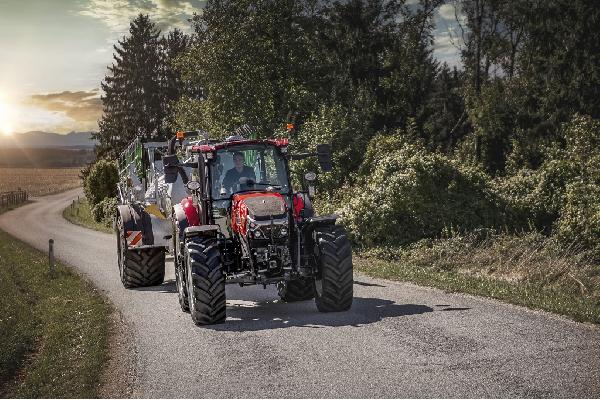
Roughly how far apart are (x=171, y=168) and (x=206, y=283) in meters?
3.40

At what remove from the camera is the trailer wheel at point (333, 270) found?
1223 cm

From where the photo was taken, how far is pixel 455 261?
63.8ft

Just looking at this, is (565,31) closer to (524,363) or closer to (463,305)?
(463,305)

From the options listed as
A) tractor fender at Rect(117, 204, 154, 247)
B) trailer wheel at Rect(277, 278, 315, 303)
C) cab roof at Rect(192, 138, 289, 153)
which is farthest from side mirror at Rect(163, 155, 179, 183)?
tractor fender at Rect(117, 204, 154, 247)

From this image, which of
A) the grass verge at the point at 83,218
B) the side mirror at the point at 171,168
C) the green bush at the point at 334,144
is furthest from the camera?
the grass verge at the point at 83,218

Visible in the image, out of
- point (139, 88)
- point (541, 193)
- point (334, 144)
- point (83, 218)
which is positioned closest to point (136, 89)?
point (139, 88)

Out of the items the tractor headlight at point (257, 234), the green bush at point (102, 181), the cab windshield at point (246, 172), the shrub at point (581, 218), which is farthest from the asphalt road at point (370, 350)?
the green bush at point (102, 181)

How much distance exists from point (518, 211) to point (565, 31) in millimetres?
19947

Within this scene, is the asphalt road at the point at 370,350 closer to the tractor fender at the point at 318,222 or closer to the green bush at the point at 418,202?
the tractor fender at the point at 318,222

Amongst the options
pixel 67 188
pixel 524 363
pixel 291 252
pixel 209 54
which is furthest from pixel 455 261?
pixel 67 188

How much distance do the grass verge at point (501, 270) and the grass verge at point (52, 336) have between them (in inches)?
273

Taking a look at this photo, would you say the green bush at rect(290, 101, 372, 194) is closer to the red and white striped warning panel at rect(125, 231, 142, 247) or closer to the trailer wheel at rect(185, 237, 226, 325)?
the red and white striped warning panel at rect(125, 231, 142, 247)

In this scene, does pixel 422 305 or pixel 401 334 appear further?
pixel 422 305

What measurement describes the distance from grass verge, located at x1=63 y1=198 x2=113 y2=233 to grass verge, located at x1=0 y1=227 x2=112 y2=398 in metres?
19.6
